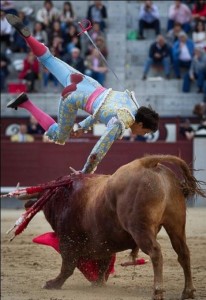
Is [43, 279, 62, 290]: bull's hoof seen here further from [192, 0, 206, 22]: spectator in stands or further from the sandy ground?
[192, 0, 206, 22]: spectator in stands

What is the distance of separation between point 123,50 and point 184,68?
3.61 ft

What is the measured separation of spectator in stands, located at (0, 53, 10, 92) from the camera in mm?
15531

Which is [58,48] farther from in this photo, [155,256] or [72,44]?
[155,256]

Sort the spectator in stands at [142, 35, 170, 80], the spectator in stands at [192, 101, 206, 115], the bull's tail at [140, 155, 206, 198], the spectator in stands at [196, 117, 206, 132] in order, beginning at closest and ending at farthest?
the bull's tail at [140, 155, 206, 198] → the spectator in stands at [196, 117, 206, 132] → the spectator in stands at [192, 101, 206, 115] → the spectator in stands at [142, 35, 170, 80]

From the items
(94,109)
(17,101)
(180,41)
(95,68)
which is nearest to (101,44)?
(95,68)

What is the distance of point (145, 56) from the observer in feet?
51.7

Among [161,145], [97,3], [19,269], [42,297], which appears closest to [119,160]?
[161,145]

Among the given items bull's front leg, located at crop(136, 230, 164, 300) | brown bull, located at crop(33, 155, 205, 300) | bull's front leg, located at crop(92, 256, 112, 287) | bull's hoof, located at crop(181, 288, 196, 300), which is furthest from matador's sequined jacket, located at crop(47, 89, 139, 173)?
bull's hoof, located at crop(181, 288, 196, 300)

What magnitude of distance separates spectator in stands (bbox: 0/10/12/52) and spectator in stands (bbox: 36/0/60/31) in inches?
18.9

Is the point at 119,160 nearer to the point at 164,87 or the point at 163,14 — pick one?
the point at 164,87

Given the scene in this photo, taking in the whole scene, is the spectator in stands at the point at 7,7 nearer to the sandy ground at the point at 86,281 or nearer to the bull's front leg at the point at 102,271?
the sandy ground at the point at 86,281

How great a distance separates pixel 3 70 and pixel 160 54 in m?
2.35

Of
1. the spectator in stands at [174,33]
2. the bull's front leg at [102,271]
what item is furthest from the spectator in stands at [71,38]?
the bull's front leg at [102,271]

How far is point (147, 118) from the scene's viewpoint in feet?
22.6
